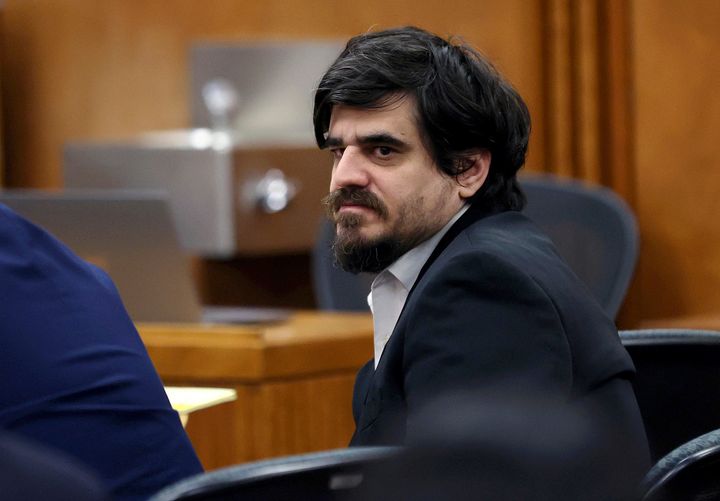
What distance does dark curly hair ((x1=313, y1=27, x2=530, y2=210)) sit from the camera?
5.30ft

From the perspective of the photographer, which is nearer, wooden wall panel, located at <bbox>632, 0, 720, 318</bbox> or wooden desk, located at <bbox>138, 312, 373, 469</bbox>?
wooden desk, located at <bbox>138, 312, 373, 469</bbox>

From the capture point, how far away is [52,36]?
4141 mm

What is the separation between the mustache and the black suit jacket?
5.6 inches

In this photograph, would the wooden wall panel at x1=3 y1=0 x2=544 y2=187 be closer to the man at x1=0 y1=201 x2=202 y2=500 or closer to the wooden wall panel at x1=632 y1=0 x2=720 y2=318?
the wooden wall panel at x1=632 y1=0 x2=720 y2=318

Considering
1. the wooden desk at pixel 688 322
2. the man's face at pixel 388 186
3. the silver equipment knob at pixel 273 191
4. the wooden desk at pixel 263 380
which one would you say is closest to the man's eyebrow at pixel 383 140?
the man's face at pixel 388 186

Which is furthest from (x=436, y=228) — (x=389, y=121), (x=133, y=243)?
(x=133, y=243)

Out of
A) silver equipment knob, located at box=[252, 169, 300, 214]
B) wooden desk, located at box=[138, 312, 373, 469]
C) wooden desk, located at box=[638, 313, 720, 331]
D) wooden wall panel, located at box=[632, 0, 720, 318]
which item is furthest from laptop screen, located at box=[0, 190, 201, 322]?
wooden wall panel, located at box=[632, 0, 720, 318]

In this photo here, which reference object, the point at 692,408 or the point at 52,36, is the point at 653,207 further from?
the point at 692,408

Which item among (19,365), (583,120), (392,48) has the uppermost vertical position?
A: (392,48)

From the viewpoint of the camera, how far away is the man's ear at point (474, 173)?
164cm

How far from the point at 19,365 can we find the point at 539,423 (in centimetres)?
57

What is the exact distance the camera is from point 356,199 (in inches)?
64.8

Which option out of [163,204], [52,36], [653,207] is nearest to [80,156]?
[52,36]

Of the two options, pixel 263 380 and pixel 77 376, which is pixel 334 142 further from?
pixel 263 380
